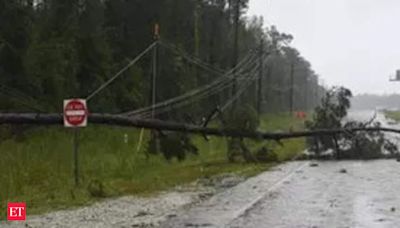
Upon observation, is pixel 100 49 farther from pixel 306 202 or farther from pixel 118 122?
pixel 118 122

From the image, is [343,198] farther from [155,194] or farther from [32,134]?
[32,134]

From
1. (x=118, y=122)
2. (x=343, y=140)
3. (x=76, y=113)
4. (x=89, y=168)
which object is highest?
(x=76, y=113)

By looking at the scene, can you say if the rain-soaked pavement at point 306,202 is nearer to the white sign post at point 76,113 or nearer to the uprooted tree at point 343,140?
the white sign post at point 76,113

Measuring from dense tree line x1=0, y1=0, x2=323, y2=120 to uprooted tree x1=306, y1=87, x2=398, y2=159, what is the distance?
39.6 ft

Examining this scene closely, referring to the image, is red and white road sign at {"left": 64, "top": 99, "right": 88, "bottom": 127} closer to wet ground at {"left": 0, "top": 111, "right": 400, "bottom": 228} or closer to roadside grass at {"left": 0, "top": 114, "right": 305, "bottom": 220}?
roadside grass at {"left": 0, "top": 114, "right": 305, "bottom": 220}

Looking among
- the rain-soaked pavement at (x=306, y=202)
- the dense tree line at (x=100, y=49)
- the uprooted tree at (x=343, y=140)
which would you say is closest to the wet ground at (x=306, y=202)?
the rain-soaked pavement at (x=306, y=202)

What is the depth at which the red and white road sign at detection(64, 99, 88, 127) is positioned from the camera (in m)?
18.8

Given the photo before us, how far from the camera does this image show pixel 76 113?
19344 mm

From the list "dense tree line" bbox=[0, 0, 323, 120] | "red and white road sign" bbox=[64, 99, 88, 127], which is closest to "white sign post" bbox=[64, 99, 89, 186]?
"red and white road sign" bbox=[64, 99, 88, 127]

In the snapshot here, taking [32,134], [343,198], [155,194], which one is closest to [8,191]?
[155,194]

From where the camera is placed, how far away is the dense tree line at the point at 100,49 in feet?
135

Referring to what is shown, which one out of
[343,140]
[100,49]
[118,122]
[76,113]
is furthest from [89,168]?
[100,49]

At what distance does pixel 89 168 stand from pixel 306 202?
39.0ft

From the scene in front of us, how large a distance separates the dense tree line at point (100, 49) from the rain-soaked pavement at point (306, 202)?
9603 millimetres
